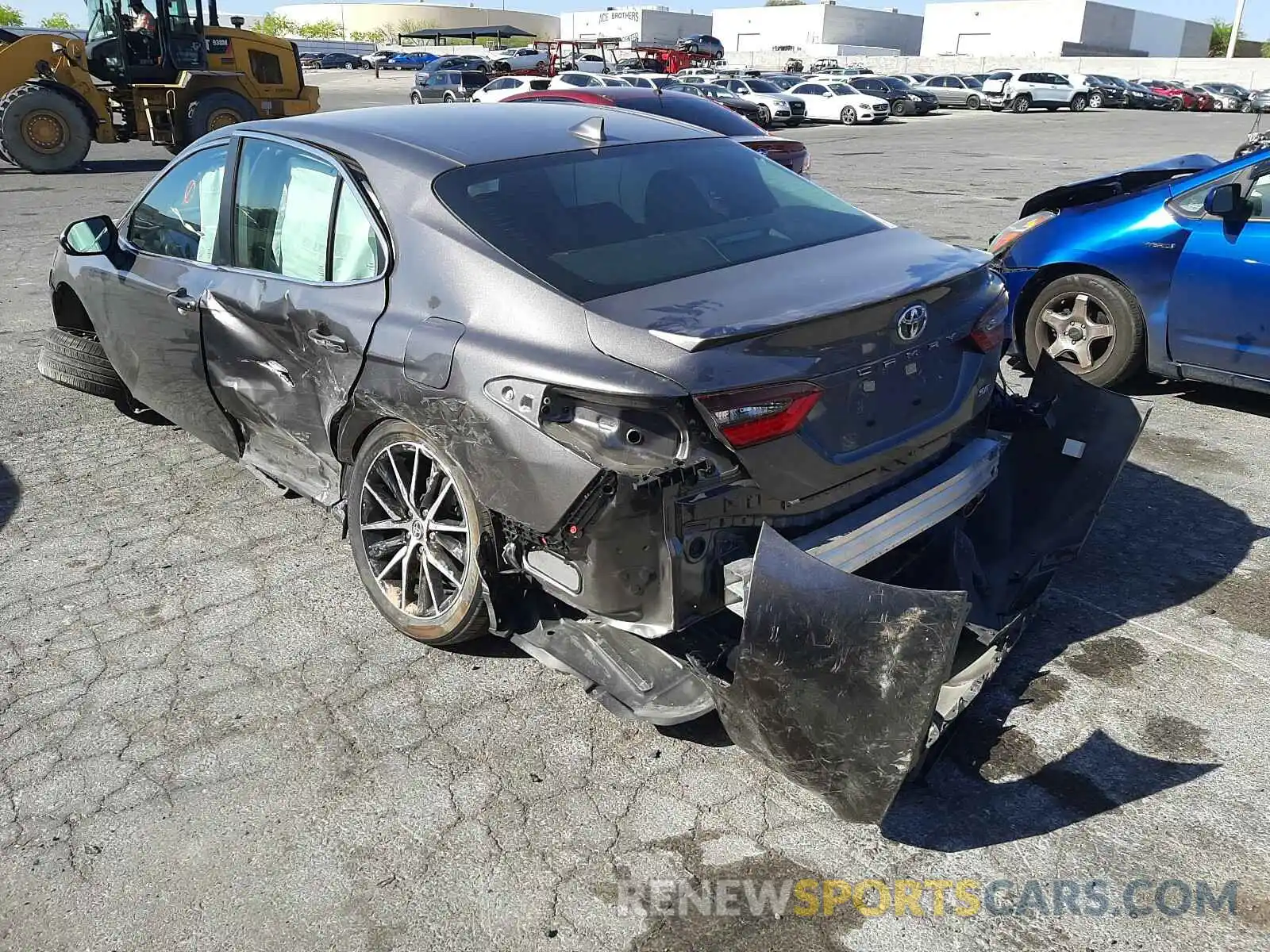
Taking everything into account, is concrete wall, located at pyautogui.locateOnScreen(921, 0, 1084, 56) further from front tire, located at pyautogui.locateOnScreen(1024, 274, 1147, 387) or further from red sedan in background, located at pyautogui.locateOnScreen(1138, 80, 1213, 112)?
front tire, located at pyautogui.locateOnScreen(1024, 274, 1147, 387)

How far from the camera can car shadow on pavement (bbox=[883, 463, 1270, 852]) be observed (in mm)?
2730

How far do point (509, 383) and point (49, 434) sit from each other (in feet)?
12.8

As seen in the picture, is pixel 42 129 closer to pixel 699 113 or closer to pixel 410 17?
pixel 699 113

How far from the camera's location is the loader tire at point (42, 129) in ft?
53.6

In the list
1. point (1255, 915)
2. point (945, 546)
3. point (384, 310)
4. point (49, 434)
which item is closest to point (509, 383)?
point (384, 310)

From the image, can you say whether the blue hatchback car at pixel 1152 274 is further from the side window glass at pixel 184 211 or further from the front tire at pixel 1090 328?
the side window glass at pixel 184 211

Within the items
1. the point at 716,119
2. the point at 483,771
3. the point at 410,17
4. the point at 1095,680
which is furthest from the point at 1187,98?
the point at 410,17

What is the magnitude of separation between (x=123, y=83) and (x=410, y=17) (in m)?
119

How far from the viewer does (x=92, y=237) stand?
15.6 feet

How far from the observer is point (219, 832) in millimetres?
2721

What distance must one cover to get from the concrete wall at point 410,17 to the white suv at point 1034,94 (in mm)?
85485

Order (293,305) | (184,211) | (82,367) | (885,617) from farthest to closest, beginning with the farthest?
(82,367), (184,211), (293,305), (885,617)

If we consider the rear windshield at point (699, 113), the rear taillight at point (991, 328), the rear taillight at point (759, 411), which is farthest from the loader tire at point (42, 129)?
the rear taillight at point (759, 411)

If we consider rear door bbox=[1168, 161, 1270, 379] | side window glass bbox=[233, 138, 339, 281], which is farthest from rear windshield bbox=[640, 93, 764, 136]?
side window glass bbox=[233, 138, 339, 281]
